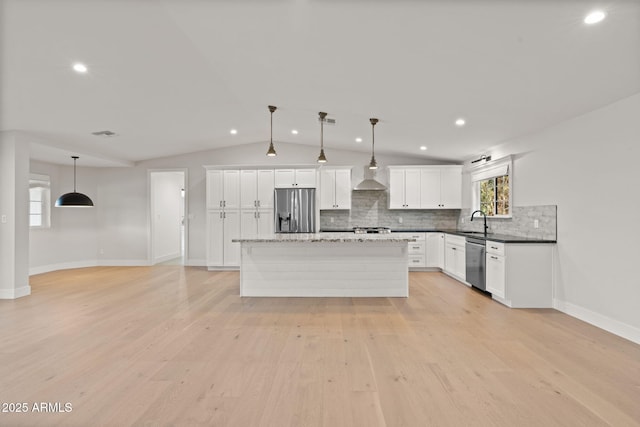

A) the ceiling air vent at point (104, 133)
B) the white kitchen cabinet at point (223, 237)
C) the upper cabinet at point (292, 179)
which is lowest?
the white kitchen cabinet at point (223, 237)

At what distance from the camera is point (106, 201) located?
24.3 ft

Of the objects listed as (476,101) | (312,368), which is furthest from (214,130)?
(312,368)

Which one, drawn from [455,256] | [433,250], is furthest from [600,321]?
[433,250]

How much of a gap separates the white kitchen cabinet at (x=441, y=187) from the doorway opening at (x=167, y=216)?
5.47 meters

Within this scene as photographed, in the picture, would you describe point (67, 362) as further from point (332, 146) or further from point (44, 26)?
point (332, 146)

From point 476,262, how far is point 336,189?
126 inches

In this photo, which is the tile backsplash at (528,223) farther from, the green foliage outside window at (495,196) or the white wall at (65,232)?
the white wall at (65,232)

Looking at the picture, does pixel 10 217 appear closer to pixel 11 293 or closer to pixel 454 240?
pixel 11 293

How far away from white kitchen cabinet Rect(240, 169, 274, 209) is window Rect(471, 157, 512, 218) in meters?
4.18

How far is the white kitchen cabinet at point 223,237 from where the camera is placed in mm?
6672

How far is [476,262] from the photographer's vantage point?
4863 mm

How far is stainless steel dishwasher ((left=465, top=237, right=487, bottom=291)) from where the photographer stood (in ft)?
15.2

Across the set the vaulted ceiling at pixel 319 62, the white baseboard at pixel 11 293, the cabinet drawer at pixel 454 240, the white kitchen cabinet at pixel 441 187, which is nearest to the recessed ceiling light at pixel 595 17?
the vaulted ceiling at pixel 319 62

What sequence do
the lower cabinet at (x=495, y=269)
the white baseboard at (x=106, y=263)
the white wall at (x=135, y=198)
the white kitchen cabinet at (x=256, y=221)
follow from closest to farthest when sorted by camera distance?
the lower cabinet at (x=495, y=269) < the white kitchen cabinet at (x=256, y=221) < the white baseboard at (x=106, y=263) < the white wall at (x=135, y=198)
